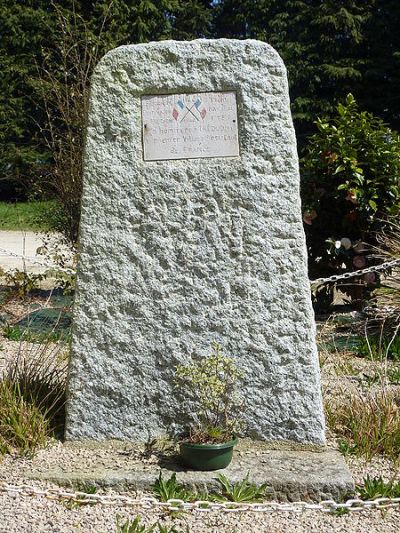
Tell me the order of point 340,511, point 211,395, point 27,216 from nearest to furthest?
point 340,511 → point 211,395 → point 27,216

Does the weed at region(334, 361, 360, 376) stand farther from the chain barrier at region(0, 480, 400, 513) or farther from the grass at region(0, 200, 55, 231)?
the grass at region(0, 200, 55, 231)

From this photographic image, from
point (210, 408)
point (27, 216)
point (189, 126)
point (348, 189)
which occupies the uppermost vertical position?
point (189, 126)

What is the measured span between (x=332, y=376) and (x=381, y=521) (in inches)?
72.1

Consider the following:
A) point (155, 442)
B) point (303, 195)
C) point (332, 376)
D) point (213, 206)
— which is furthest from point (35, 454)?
point (303, 195)

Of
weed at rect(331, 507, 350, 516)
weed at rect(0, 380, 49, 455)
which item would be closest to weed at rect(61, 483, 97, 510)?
weed at rect(0, 380, 49, 455)

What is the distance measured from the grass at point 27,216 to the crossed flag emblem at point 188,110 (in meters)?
5.56

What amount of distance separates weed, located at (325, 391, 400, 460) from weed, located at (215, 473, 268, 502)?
63 centimetres

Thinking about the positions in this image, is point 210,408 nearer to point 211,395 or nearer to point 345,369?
point 211,395

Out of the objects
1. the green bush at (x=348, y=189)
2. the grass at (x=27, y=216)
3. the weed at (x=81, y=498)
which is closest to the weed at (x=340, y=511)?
the weed at (x=81, y=498)

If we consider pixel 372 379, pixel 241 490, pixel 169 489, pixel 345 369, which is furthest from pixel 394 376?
pixel 169 489

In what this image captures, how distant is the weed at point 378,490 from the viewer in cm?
313

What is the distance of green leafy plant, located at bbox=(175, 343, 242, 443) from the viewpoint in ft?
11.0

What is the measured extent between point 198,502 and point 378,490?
2.57 feet

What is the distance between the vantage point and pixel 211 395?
341cm
